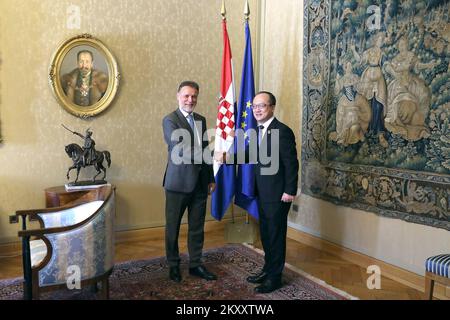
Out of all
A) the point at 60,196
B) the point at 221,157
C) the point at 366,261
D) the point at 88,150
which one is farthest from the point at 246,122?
the point at 60,196

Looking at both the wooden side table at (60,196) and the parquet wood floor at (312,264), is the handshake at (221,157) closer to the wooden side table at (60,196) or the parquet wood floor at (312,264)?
the parquet wood floor at (312,264)

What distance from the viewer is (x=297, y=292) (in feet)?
10.0

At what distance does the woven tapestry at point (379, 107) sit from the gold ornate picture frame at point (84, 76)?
2.12 meters

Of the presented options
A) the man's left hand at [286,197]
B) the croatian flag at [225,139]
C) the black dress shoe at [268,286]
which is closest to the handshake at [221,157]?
the croatian flag at [225,139]

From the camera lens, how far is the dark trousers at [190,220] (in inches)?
124

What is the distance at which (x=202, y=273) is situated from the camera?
3.29 m

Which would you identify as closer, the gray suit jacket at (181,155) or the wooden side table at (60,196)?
the gray suit jacket at (181,155)

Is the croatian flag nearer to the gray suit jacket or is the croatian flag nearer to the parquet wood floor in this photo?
the parquet wood floor

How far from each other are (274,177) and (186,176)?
2.23 ft

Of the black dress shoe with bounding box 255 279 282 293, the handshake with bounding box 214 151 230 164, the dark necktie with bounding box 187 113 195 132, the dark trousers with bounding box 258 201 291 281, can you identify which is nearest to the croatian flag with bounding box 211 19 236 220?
the handshake with bounding box 214 151 230 164

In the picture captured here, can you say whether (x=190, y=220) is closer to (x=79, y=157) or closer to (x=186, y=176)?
(x=186, y=176)

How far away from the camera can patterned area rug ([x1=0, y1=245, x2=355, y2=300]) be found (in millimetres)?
2953

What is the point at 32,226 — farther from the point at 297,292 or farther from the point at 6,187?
the point at 297,292

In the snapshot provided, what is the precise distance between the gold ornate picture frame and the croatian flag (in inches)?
47.3
